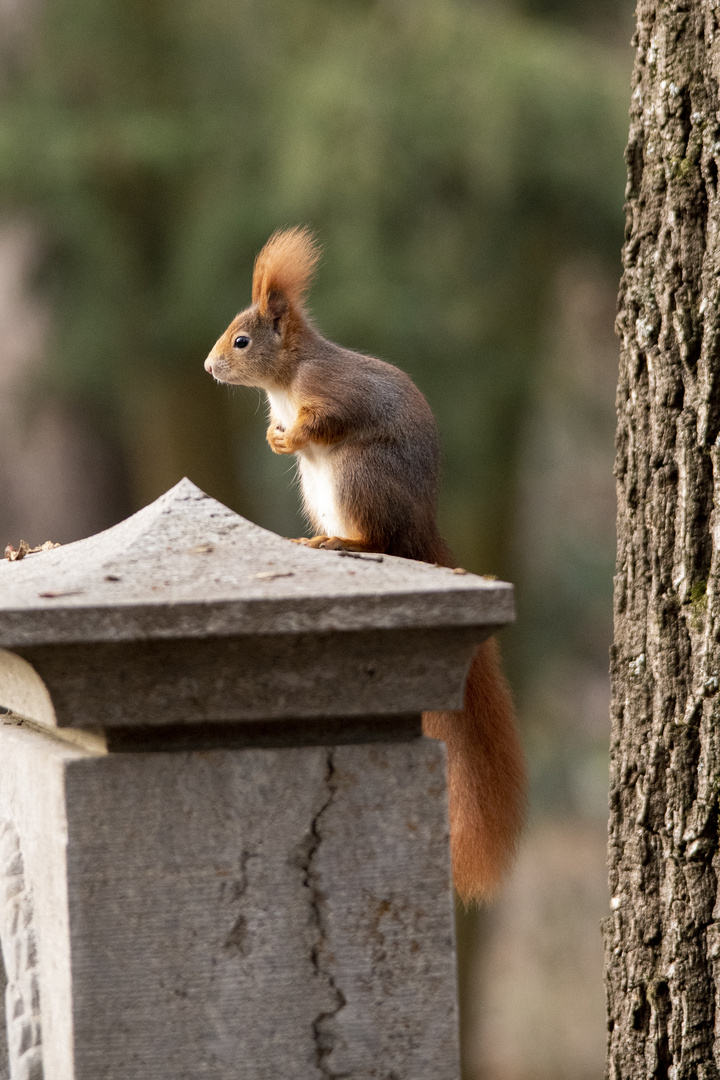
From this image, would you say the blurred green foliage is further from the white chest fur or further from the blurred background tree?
the white chest fur

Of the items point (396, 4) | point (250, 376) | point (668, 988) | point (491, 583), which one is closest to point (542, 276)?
point (396, 4)

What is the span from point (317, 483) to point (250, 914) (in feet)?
2.84

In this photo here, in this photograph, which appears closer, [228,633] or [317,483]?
[228,633]

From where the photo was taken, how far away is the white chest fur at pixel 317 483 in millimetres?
1845

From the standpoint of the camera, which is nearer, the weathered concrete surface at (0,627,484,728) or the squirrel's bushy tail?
the weathered concrete surface at (0,627,484,728)

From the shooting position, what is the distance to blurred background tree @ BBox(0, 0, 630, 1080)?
4527mm

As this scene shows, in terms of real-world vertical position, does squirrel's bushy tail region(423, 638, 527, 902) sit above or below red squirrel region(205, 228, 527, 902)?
below

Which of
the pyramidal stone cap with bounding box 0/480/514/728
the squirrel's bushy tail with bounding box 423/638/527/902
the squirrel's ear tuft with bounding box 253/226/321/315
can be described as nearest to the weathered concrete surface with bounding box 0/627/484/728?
the pyramidal stone cap with bounding box 0/480/514/728

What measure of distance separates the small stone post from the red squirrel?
33cm

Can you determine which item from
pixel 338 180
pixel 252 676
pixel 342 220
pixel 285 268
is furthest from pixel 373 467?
pixel 342 220

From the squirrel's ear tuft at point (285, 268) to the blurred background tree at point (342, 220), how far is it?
2.39m

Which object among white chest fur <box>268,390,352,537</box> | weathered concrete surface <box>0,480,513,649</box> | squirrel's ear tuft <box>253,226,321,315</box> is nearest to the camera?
weathered concrete surface <box>0,480,513,649</box>

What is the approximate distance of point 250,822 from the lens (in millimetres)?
1132

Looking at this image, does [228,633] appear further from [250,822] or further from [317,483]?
[317,483]
